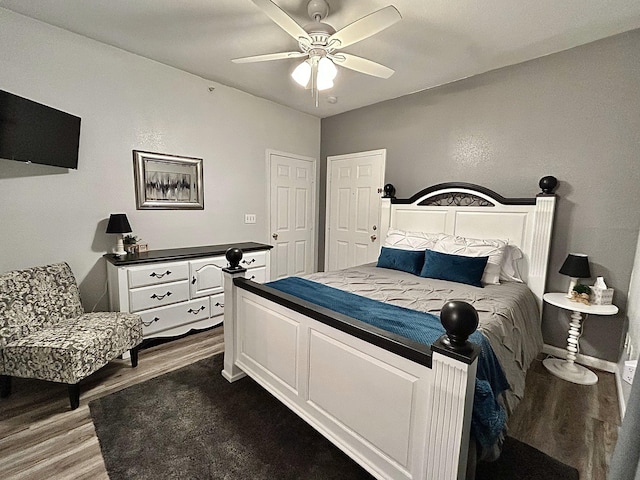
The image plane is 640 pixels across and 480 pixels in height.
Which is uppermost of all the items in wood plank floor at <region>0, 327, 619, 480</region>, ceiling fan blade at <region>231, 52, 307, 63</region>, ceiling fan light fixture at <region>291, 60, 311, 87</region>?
ceiling fan blade at <region>231, 52, 307, 63</region>

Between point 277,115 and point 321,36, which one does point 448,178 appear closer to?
point 321,36

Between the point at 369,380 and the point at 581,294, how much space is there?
84.1 inches

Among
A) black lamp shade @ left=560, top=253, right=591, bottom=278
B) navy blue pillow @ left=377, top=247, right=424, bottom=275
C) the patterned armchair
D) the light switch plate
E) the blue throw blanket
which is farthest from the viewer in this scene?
navy blue pillow @ left=377, top=247, right=424, bottom=275

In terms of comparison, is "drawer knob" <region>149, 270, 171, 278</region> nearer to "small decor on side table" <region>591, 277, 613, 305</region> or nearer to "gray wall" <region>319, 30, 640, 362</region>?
"gray wall" <region>319, 30, 640, 362</region>

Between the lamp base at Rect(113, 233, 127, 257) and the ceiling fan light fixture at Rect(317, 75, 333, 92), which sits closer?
the ceiling fan light fixture at Rect(317, 75, 333, 92)

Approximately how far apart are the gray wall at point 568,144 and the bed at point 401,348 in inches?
8.9

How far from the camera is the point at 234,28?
233cm

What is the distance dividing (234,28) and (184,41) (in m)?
0.55

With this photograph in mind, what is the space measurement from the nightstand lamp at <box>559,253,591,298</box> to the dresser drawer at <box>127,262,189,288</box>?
3337 millimetres

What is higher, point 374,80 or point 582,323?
point 374,80

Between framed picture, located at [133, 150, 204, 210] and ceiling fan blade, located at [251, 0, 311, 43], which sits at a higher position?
ceiling fan blade, located at [251, 0, 311, 43]

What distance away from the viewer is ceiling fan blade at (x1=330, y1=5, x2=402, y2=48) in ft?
5.30

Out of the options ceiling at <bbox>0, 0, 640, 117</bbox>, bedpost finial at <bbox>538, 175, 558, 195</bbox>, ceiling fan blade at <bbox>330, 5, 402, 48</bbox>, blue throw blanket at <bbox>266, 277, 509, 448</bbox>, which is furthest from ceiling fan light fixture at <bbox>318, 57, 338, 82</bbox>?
bedpost finial at <bbox>538, 175, 558, 195</bbox>

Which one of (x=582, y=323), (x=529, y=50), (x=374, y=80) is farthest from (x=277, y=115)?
(x=582, y=323)
